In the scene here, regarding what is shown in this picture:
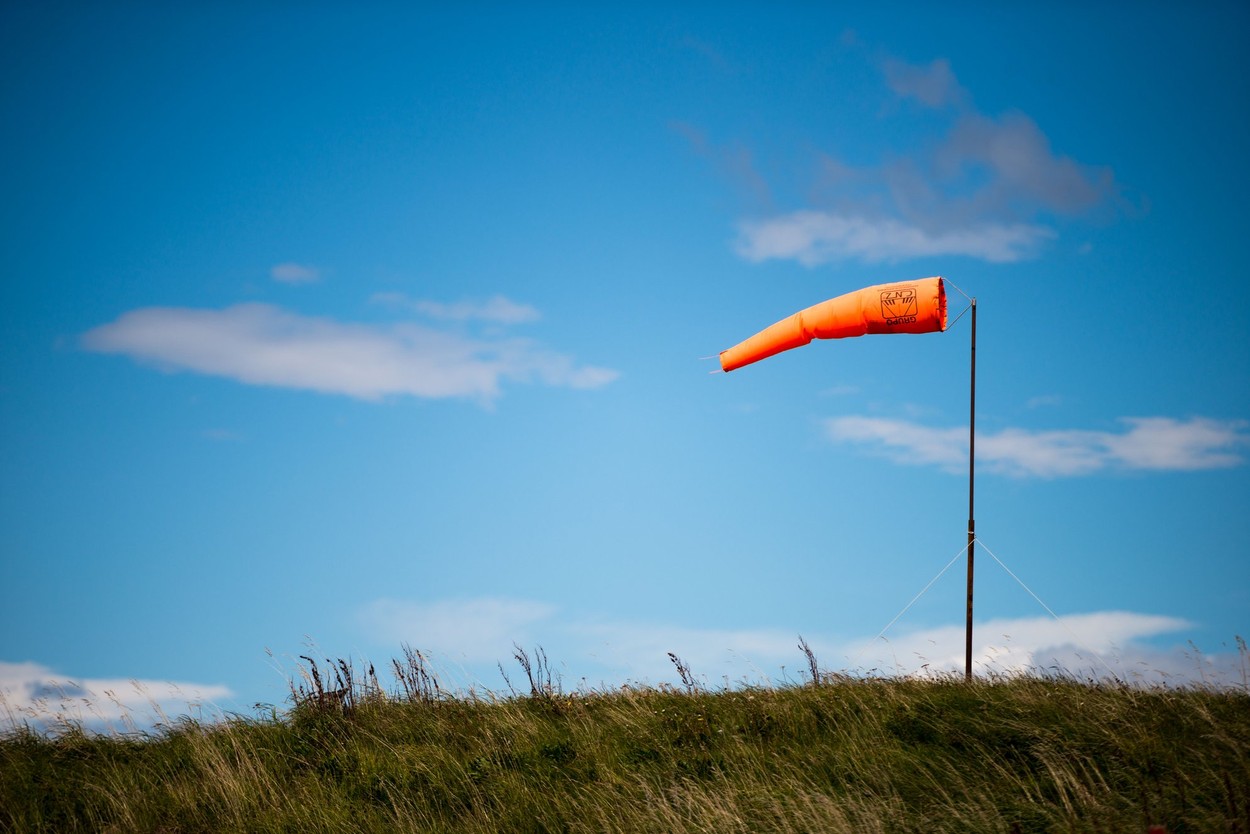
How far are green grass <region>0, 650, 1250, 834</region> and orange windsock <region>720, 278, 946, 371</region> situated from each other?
452cm

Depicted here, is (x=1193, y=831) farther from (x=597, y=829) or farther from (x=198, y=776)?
(x=198, y=776)

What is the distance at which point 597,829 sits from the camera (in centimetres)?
836

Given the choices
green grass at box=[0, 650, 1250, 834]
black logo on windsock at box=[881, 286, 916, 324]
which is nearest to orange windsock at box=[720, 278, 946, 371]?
black logo on windsock at box=[881, 286, 916, 324]

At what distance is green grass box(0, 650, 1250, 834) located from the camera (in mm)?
7621

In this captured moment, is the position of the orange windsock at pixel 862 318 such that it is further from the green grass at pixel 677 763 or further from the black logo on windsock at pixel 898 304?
the green grass at pixel 677 763

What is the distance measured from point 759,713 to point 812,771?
167 centimetres

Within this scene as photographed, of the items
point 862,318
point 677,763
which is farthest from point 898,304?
point 677,763

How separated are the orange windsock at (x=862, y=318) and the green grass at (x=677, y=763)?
4.52m

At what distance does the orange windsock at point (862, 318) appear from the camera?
1191 cm

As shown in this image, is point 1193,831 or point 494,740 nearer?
point 1193,831

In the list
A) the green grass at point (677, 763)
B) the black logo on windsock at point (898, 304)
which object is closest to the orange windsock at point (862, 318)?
the black logo on windsock at point (898, 304)

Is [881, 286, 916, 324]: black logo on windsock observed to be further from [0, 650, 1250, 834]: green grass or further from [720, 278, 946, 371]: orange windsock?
[0, 650, 1250, 834]: green grass

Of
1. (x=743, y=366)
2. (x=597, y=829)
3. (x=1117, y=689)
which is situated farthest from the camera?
(x=743, y=366)

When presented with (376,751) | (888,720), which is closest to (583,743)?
(376,751)
